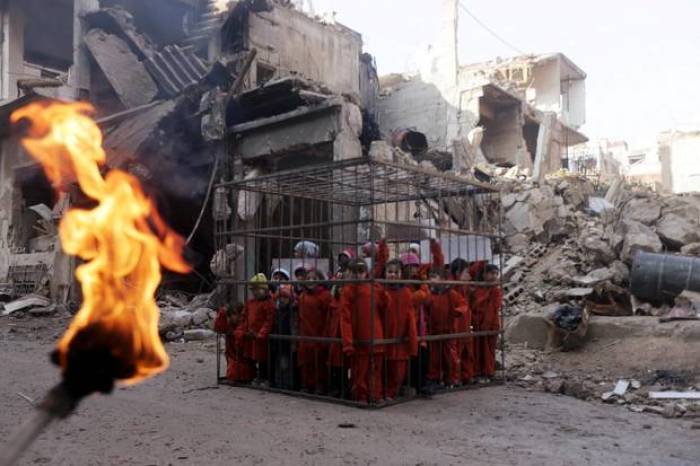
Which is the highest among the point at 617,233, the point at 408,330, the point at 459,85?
the point at 459,85

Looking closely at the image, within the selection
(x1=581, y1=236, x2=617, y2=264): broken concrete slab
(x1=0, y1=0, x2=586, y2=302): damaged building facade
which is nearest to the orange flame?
(x1=0, y1=0, x2=586, y2=302): damaged building facade

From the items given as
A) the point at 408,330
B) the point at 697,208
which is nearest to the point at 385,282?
the point at 408,330

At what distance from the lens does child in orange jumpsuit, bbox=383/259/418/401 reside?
22.4 feet

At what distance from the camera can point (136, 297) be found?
2570 mm

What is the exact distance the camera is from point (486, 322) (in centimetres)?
816

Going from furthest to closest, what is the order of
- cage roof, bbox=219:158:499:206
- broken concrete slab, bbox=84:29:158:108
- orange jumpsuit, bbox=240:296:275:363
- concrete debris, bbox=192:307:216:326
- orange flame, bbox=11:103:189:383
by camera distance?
broken concrete slab, bbox=84:29:158:108
concrete debris, bbox=192:307:216:326
orange jumpsuit, bbox=240:296:275:363
cage roof, bbox=219:158:499:206
orange flame, bbox=11:103:189:383

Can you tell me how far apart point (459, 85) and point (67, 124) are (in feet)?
68.0

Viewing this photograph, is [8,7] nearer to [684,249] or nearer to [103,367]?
[684,249]

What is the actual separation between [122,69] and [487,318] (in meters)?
12.3

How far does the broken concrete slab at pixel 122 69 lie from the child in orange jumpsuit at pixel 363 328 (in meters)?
11.2

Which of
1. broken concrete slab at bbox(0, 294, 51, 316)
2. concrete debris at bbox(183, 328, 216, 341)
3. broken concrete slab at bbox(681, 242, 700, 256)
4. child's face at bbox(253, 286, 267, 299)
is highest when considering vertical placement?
broken concrete slab at bbox(681, 242, 700, 256)

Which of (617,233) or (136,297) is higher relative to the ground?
(617,233)

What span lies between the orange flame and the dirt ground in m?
2.16

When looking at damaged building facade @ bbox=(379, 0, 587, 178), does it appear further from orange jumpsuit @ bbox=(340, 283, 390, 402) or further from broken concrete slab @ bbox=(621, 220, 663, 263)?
orange jumpsuit @ bbox=(340, 283, 390, 402)
